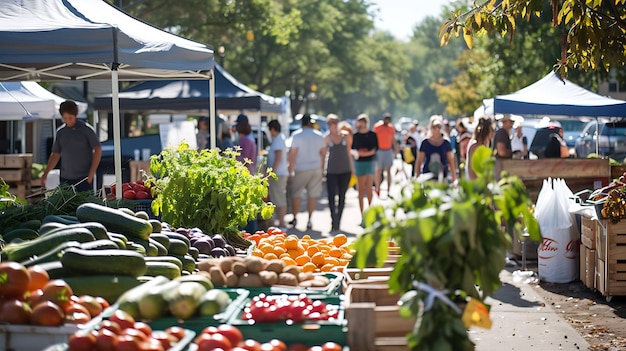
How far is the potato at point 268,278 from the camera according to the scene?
5.57 m

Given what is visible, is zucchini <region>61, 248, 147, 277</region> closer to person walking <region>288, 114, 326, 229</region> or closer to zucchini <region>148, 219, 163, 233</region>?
zucchini <region>148, 219, 163, 233</region>

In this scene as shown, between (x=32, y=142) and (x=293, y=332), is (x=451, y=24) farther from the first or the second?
(x=32, y=142)

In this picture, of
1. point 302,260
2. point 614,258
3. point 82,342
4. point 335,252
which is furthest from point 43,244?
point 614,258

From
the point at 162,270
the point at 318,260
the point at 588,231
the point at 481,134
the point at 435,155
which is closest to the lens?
the point at 162,270

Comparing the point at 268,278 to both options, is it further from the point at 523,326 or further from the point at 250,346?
the point at 523,326

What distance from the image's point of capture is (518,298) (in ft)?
34.8

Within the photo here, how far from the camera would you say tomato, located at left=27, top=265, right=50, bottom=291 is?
477 cm

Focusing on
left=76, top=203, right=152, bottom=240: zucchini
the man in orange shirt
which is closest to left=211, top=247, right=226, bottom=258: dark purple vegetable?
left=76, top=203, right=152, bottom=240: zucchini

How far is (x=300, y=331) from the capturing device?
15.0ft

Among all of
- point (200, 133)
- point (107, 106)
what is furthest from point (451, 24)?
point (200, 133)

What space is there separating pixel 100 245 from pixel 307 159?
36.7 feet

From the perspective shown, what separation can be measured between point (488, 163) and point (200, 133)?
18.2 metres

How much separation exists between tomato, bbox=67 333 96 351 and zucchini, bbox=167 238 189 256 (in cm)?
229

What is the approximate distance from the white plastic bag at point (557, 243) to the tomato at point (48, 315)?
7884 millimetres
